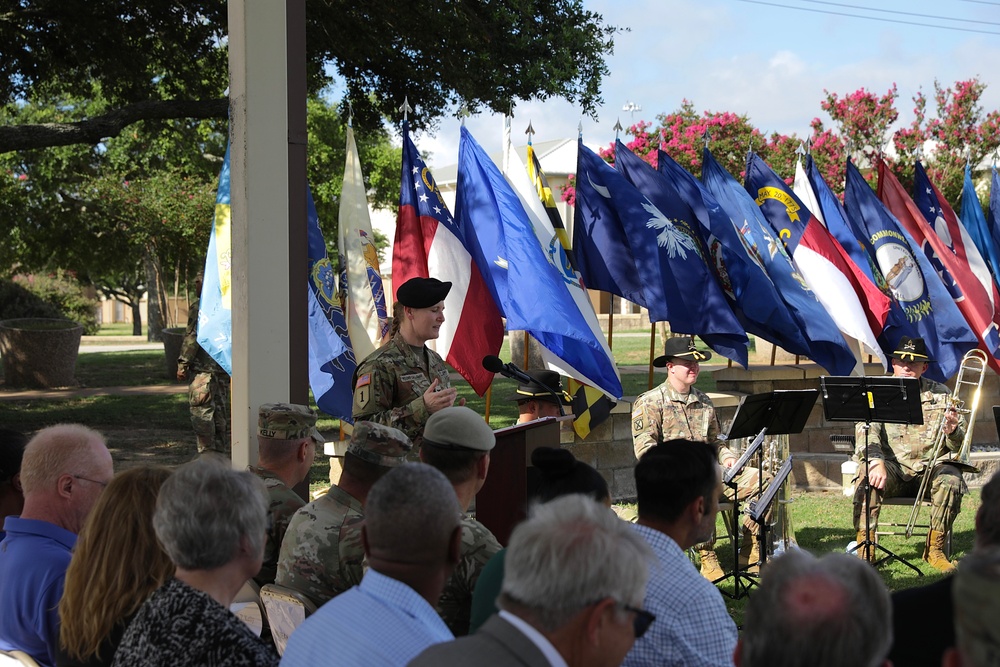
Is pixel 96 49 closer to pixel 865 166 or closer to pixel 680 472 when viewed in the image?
pixel 680 472

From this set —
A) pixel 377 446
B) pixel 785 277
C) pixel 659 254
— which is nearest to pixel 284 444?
pixel 377 446

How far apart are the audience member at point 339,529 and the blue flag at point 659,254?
4.94 metres

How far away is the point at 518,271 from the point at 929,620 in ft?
16.9

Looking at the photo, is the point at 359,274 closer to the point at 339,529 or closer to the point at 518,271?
the point at 518,271

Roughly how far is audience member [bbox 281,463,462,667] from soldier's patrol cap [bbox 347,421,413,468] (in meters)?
1.11

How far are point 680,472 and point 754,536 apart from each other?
16.1 feet

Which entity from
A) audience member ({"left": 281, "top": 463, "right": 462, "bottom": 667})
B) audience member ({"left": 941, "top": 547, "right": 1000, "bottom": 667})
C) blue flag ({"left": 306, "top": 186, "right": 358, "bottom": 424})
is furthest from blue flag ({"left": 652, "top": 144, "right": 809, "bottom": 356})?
audience member ({"left": 941, "top": 547, "right": 1000, "bottom": 667})

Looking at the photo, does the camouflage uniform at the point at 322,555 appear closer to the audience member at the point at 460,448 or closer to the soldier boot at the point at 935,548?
the audience member at the point at 460,448

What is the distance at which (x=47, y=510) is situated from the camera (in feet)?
11.5

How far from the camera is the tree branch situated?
926 centimetres

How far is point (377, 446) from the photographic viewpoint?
3.87m

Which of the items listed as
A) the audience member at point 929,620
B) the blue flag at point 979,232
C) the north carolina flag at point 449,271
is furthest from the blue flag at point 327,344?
the blue flag at point 979,232

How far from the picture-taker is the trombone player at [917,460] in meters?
7.98

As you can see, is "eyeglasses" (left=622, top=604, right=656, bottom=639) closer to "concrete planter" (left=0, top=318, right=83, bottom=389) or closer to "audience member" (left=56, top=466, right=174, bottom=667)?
"audience member" (left=56, top=466, right=174, bottom=667)
